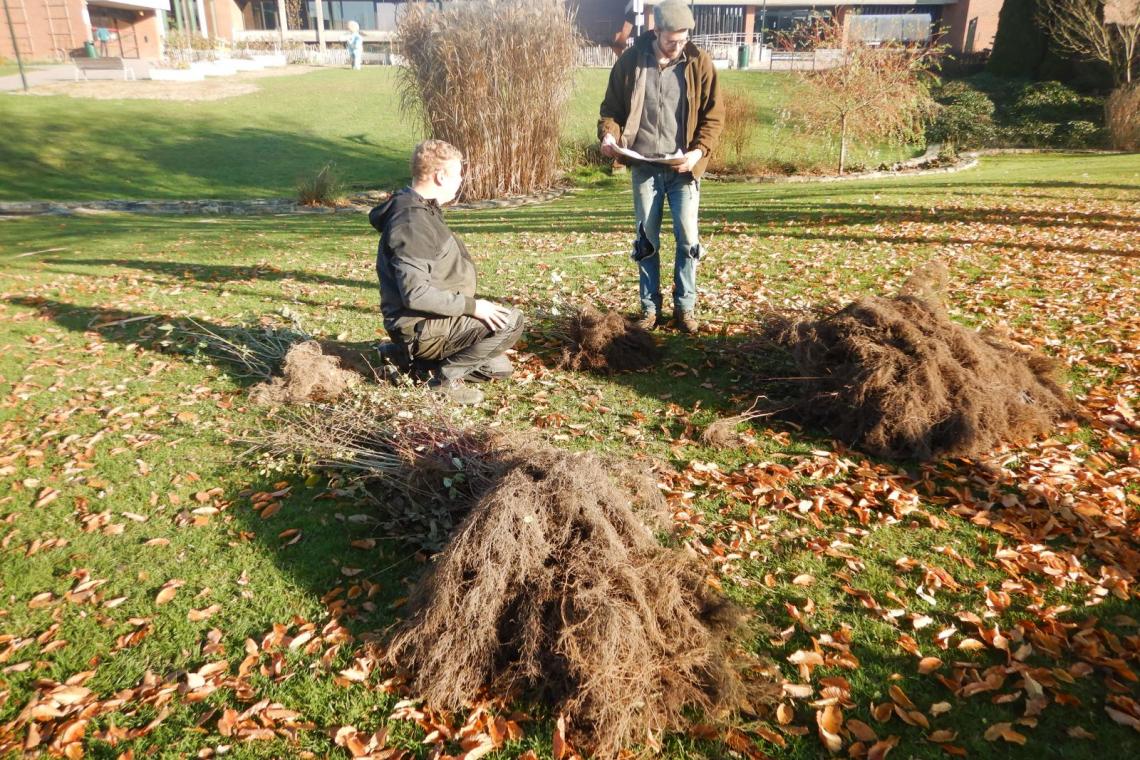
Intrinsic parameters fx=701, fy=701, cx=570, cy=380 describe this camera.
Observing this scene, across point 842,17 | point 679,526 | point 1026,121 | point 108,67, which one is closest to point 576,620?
point 679,526

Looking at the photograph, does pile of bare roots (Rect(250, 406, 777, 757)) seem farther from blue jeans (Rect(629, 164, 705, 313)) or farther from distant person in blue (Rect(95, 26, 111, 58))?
distant person in blue (Rect(95, 26, 111, 58))

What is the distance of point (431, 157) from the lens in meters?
4.11

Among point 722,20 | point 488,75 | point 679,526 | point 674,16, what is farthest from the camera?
point 722,20

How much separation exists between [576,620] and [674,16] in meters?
4.32

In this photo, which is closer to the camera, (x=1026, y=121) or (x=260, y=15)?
(x=1026, y=121)

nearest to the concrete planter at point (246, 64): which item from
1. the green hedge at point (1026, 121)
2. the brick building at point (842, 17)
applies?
the brick building at point (842, 17)

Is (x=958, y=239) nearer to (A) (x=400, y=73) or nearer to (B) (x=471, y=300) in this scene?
(B) (x=471, y=300)

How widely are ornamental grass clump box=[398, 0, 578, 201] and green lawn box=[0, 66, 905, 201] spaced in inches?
45.2

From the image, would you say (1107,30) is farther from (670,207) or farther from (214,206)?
(214,206)

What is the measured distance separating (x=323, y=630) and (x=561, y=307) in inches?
143

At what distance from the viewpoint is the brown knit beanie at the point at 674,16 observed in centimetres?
495

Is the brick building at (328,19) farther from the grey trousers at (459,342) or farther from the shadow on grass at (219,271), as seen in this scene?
the grey trousers at (459,342)

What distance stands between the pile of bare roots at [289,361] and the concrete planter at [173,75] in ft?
109

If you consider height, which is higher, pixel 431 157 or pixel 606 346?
pixel 431 157
